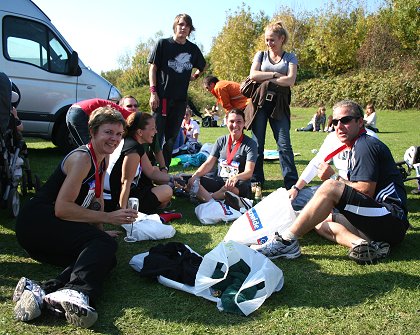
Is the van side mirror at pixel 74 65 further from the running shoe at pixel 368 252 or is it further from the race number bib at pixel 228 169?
the running shoe at pixel 368 252

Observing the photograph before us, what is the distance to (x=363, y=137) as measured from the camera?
361 centimetres

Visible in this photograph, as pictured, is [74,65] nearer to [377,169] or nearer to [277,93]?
[277,93]

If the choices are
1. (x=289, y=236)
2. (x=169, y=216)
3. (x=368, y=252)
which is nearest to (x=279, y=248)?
(x=289, y=236)

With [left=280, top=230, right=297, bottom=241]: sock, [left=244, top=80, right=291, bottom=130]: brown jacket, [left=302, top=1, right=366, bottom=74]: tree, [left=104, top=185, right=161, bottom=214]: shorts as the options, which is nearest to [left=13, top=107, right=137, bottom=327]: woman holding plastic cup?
[left=280, top=230, right=297, bottom=241]: sock

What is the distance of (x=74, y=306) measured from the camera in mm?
2502

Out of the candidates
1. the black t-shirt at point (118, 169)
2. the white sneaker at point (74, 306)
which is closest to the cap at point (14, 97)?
the black t-shirt at point (118, 169)

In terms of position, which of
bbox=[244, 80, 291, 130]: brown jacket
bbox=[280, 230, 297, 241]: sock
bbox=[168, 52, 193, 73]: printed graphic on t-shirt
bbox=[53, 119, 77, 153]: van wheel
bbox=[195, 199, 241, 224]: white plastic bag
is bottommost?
bbox=[53, 119, 77, 153]: van wheel

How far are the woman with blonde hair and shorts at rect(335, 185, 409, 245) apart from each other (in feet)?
7.67

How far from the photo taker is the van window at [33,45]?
329 inches

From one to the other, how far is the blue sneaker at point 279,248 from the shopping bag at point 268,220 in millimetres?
242

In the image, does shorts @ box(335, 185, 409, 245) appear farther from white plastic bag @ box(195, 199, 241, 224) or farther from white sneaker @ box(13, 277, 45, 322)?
white sneaker @ box(13, 277, 45, 322)

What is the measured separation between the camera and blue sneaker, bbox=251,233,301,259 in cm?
359

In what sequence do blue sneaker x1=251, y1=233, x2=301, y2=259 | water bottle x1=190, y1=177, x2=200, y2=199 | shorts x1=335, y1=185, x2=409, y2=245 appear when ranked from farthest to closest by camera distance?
1. water bottle x1=190, y1=177, x2=200, y2=199
2. blue sneaker x1=251, y1=233, x2=301, y2=259
3. shorts x1=335, y1=185, x2=409, y2=245

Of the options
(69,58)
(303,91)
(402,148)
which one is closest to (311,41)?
(303,91)
